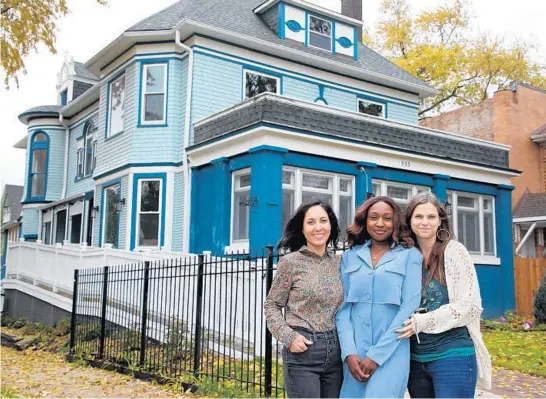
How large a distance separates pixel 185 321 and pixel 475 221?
10.8 metres

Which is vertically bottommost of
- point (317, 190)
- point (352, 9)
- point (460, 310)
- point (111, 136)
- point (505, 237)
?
point (460, 310)

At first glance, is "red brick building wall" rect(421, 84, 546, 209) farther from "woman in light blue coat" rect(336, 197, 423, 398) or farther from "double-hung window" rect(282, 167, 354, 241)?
"woman in light blue coat" rect(336, 197, 423, 398)

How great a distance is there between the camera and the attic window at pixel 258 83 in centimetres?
1655

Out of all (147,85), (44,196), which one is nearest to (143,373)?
(147,85)

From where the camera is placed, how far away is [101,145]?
17750 mm

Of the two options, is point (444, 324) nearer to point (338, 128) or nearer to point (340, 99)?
point (338, 128)

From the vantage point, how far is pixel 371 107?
62.9 feet

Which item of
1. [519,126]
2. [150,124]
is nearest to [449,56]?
[519,126]

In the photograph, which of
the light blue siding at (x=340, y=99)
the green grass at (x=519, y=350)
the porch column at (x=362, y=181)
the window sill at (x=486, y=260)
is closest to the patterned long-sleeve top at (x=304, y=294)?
the green grass at (x=519, y=350)

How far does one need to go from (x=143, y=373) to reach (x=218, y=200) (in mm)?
6186

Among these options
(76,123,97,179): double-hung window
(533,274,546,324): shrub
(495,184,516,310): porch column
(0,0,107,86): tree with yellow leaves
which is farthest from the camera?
(76,123,97,179): double-hung window

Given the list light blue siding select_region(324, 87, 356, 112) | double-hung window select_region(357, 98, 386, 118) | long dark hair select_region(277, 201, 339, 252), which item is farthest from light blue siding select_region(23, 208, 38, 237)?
long dark hair select_region(277, 201, 339, 252)

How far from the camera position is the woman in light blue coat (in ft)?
10.6

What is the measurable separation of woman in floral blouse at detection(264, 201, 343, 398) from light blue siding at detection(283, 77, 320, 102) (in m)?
13.6
